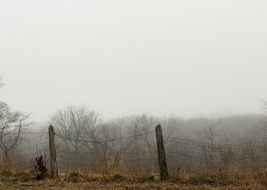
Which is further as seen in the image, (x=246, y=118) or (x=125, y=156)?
(x=246, y=118)

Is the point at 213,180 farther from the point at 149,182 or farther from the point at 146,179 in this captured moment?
the point at 146,179

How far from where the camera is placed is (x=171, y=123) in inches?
3263

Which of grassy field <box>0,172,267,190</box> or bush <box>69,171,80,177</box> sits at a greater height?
bush <box>69,171,80,177</box>

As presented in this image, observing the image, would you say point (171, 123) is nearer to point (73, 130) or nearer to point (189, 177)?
point (73, 130)

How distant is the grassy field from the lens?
12.7 metres

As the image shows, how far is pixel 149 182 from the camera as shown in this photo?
45.2ft

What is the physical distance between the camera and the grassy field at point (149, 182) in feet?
41.8

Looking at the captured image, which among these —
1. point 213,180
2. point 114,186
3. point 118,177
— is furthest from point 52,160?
point 213,180

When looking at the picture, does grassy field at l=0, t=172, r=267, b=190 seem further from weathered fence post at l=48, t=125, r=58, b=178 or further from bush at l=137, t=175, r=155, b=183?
weathered fence post at l=48, t=125, r=58, b=178

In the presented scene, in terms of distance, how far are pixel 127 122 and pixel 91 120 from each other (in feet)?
32.8

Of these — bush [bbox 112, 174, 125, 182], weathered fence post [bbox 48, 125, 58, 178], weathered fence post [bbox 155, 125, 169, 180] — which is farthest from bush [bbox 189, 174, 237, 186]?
weathered fence post [bbox 48, 125, 58, 178]

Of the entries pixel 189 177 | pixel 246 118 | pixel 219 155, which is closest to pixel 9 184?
pixel 189 177

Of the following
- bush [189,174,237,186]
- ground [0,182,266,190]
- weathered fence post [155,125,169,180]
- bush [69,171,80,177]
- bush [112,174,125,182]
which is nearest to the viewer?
ground [0,182,266,190]

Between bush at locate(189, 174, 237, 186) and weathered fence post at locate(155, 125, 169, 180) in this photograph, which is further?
weathered fence post at locate(155, 125, 169, 180)
